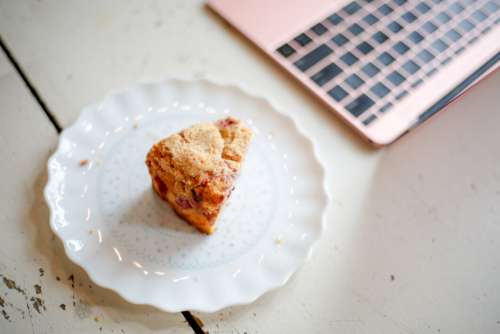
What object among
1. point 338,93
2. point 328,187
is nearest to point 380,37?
point 338,93

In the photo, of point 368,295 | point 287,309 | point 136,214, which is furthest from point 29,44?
point 368,295

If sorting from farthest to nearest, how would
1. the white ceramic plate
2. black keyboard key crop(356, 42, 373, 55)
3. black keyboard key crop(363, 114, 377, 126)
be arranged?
black keyboard key crop(356, 42, 373, 55), black keyboard key crop(363, 114, 377, 126), the white ceramic plate

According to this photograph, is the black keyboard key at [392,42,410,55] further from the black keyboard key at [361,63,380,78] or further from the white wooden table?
the white wooden table

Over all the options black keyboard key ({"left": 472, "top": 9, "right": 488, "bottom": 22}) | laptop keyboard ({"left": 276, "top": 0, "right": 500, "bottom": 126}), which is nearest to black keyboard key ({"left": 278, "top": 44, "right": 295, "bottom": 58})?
laptop keyboard ({"left": 276, "top": 0, "right": 500, "bottom": 126})

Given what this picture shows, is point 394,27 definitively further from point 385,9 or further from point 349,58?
point 349,58

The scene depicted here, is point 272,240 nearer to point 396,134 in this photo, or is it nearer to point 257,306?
point 257,306

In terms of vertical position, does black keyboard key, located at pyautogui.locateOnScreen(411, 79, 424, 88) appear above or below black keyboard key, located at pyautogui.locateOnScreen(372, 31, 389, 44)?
below
